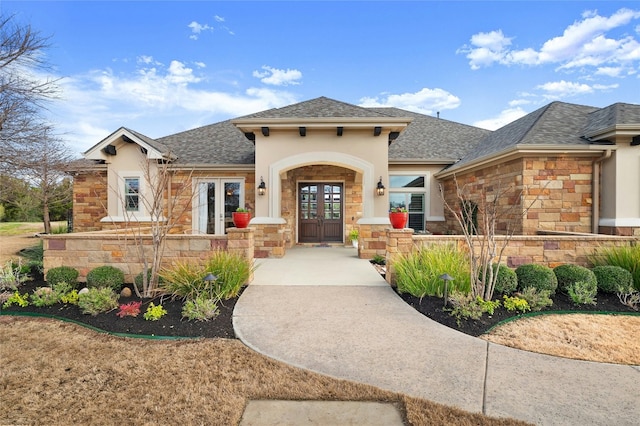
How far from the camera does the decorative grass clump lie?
4.69 meters

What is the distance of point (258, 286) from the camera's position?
5594mm

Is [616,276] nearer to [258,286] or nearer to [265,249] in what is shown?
[258,286]

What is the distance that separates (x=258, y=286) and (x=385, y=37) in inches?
398

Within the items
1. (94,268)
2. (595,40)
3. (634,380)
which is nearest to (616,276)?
(634,380)

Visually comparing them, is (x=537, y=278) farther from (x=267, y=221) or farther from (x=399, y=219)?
(x=267, y=221)

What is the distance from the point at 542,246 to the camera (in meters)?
5.92

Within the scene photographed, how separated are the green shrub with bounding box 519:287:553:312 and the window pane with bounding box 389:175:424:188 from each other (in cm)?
710

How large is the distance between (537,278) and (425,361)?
10.7 feet

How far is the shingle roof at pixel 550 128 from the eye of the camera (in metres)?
7.66

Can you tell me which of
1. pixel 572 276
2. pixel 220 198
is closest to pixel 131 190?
pixel 220 198

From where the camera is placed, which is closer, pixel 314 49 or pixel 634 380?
pixel 634 380

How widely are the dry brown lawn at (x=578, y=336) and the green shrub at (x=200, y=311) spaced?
11.6 ft

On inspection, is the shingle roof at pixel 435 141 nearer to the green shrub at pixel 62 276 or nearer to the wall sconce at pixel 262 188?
the wall sconce at pixel 262 188

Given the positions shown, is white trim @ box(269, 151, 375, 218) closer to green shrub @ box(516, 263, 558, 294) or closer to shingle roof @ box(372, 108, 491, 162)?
shingle roof @ box(372, 108, 491, 162)
